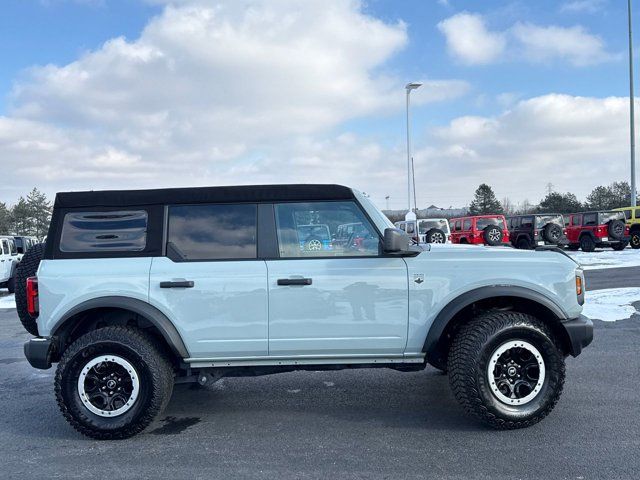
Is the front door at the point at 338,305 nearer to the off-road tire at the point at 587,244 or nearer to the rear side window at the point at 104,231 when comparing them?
the rear side window at the point at 104,231

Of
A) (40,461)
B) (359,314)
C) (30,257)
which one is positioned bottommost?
(40,461)

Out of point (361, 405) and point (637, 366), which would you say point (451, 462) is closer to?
point (361, 405)

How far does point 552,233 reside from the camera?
2212cm

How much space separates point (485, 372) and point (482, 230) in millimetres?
20747

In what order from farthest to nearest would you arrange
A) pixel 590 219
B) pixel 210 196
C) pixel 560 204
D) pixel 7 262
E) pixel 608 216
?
pixel 560 204 < pixel 590 219 < pixel 608 216 < pixel 7 262 < pixel 210 196

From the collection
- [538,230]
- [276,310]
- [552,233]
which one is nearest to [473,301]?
[276,310]

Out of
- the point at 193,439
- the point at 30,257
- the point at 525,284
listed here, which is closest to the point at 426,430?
the point at 525,284

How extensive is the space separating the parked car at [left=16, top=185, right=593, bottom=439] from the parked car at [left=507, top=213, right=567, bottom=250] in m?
19.6

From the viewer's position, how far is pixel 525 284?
4.10 m

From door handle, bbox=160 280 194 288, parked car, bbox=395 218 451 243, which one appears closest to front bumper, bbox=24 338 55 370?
door handle, bbox=160 280 194 288

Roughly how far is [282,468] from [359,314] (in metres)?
1.23

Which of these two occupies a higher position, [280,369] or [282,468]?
[280,369]

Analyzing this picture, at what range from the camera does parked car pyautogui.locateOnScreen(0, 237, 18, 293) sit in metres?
15.4

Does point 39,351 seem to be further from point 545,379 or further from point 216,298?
point 545,379
